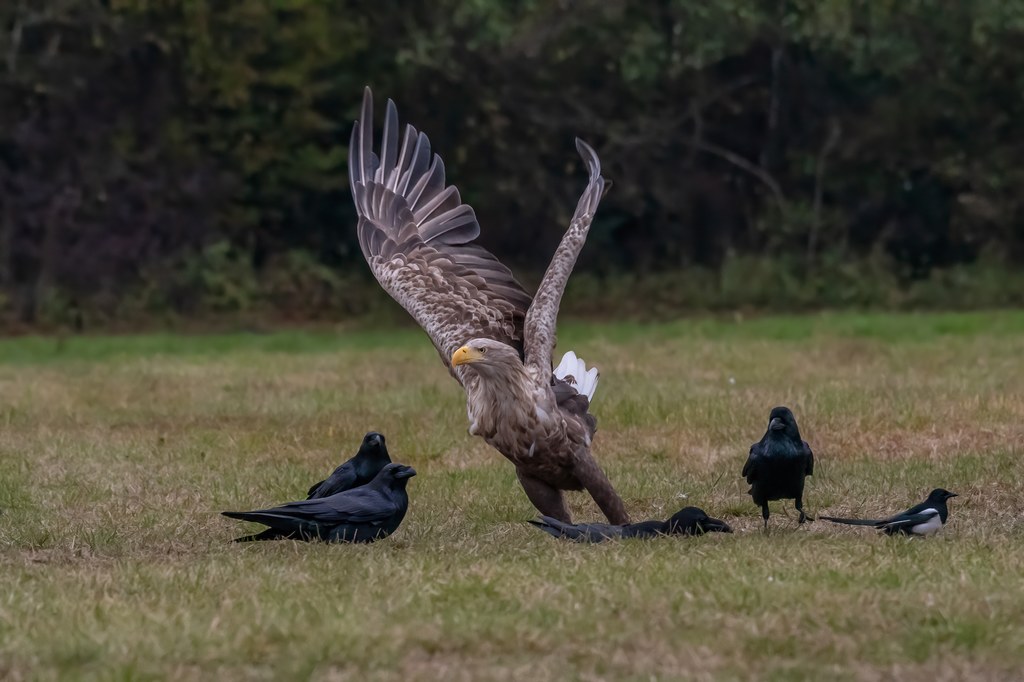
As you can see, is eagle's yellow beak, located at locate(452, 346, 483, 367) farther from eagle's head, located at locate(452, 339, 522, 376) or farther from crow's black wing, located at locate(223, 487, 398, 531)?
crow's black wing, located at locate(223, 487, 398, 531)

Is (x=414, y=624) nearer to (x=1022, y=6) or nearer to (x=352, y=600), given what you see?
(x=352, y=600)

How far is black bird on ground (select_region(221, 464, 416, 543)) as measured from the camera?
24.5ft

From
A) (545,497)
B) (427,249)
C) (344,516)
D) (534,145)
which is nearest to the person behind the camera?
(344,516)

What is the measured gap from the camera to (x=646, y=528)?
746 centimetres

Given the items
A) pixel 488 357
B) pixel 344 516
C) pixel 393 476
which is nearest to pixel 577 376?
pixel 488 357

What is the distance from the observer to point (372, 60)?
2805cm

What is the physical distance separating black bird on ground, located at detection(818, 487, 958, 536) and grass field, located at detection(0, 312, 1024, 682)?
7 centimetres

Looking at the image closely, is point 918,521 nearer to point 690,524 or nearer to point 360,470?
point 690,524

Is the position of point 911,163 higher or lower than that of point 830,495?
higher

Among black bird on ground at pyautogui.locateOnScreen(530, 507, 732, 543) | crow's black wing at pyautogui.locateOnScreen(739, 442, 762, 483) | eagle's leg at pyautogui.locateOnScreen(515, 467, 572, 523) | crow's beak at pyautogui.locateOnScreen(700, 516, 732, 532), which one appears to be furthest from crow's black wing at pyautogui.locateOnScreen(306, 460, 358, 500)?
crow's black wing at pyautogui.locateOnScreen(739, 442, 762, 483)

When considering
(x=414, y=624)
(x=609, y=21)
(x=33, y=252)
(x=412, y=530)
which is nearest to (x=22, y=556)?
(x=412, y=530)

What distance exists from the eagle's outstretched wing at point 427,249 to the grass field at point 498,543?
37.6 inches

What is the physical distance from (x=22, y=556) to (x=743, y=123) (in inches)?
881

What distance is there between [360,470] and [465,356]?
3.34ft
